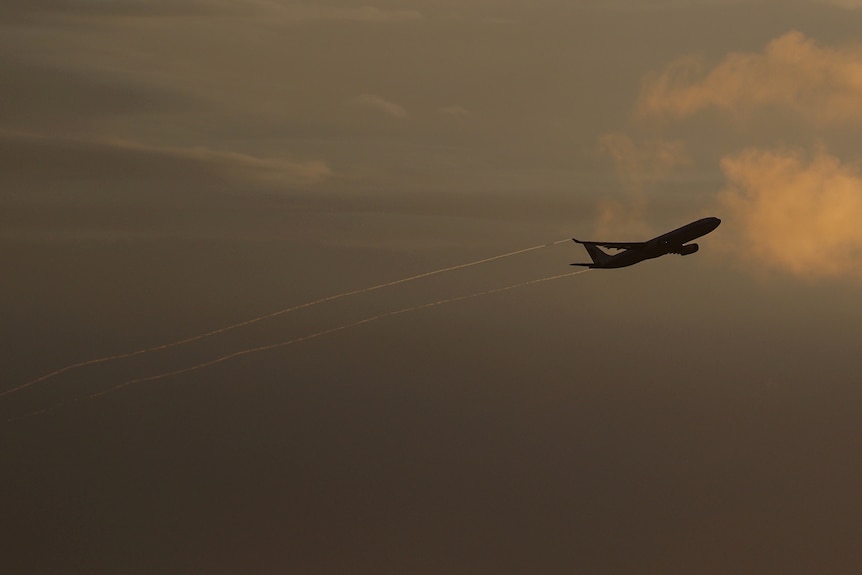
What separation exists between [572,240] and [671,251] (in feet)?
58.0

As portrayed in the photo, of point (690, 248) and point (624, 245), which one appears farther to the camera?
point (690, 248)

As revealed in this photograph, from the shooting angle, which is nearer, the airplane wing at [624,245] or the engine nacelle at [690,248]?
the airplane wing at [624,245]

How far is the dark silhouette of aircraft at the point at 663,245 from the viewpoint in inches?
7397

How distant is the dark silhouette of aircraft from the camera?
18788 cm

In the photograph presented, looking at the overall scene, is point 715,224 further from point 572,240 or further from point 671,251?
point 572,240

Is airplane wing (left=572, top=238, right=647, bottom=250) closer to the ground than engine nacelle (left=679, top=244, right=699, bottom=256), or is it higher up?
higher up

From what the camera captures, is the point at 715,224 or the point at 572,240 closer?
the point at 572,240

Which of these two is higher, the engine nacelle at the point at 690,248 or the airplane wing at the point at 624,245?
the airplane wing at the point at 624,245

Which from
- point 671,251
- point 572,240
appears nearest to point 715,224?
point 671,251

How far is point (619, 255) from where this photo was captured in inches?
7594

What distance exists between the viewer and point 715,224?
194 meters

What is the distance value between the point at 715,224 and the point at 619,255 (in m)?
14.8

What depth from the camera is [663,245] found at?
188 metres

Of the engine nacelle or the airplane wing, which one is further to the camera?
the engine nacelle
